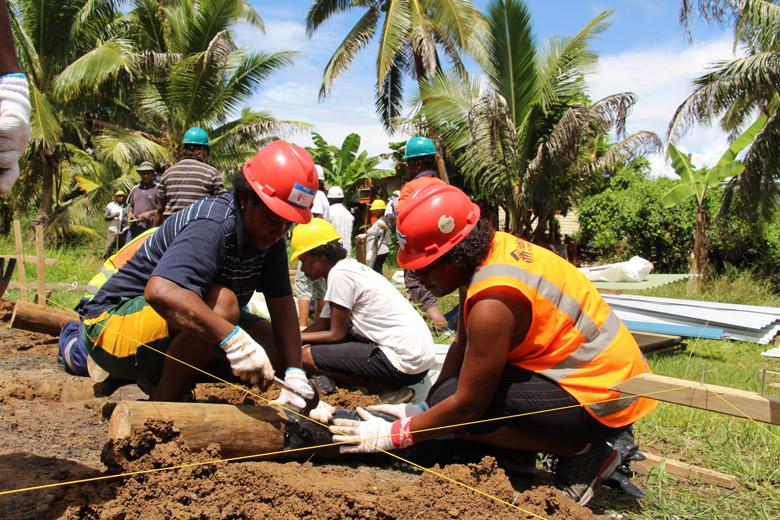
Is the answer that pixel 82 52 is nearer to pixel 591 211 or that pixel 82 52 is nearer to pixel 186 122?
pixel 186 122

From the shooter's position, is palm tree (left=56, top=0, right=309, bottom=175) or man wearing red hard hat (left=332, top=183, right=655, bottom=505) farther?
palm tree (left=56, top=0, right=309, bottom=175)

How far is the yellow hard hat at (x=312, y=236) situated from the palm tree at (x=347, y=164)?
15997 millimetres

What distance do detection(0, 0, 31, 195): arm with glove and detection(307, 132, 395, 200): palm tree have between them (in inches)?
723

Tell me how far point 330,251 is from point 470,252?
188 cm

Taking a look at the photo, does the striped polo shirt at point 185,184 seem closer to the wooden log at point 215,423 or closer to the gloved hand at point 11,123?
the wooden log at point 215,423

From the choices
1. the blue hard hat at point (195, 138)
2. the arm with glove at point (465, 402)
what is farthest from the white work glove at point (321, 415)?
the blue hard hat at point (195, 138)

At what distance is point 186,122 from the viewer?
49.8 ft

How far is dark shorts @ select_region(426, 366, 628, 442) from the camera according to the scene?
8.48 ft

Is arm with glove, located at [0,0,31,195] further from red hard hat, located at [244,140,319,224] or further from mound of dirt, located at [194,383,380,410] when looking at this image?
mound of dirt, located at [194,383,380,410]

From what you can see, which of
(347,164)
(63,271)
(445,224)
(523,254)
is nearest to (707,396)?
(523,254)

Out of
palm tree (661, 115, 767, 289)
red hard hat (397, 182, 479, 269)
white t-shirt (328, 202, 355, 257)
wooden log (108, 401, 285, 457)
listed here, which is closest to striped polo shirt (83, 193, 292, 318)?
wooden log (108, 401, 285, 457)

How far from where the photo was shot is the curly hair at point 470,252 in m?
2.53

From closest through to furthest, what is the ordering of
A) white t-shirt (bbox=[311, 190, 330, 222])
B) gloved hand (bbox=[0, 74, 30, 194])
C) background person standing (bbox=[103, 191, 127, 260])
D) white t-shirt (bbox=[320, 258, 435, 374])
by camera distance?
gloved hand (bbox=[0, 74, 30, 194]), white t-shirt (bbox=[320, 258, 435, 374]), white t-shirt (bbox=[311, 190, 330, 222]), background person standing (bbox=[103, 191, 127, 260])

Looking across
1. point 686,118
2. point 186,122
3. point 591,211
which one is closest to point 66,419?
point 686,118
